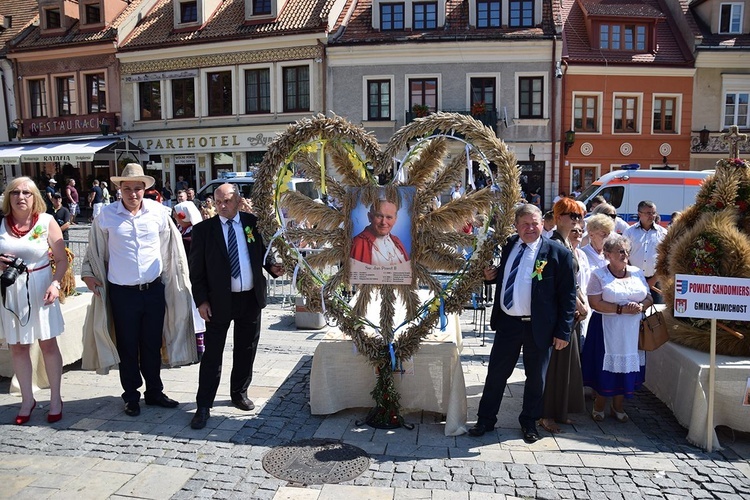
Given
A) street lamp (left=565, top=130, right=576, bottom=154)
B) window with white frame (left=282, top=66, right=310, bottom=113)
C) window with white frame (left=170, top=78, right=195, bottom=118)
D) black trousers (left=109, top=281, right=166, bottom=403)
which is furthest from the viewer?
window with white frame (left=170, top=78, right=195, bottom=118)

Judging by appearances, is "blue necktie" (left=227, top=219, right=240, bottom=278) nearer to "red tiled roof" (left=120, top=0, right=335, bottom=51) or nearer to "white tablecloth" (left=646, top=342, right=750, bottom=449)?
"white tablecloth" (left=646, top=342, right=750, bottom=449)

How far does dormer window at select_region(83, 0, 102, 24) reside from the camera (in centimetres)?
2459

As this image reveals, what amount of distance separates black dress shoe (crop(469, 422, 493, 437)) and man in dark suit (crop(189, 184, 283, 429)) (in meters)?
2.04

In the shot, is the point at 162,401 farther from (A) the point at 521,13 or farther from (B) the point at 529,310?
(A) the point at 521,13

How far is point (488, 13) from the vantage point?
21.2m

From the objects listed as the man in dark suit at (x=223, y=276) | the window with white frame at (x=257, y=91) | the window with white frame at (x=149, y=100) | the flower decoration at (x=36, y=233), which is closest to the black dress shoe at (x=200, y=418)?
the man in dark suit at (x=223, y=276)

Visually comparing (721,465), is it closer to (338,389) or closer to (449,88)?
(338,389)

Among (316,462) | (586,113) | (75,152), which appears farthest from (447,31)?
(316,462)

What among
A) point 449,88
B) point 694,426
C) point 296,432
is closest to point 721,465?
point 694,426

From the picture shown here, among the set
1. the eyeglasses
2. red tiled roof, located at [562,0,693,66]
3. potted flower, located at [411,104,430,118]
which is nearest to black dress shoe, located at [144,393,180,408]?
the eyeglasses

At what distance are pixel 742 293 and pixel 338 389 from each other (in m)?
3.28

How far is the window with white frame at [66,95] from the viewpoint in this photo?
81.6 ft

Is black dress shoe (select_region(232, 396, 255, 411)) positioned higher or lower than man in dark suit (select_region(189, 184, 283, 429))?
lower

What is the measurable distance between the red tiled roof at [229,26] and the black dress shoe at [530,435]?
63.5 feet
